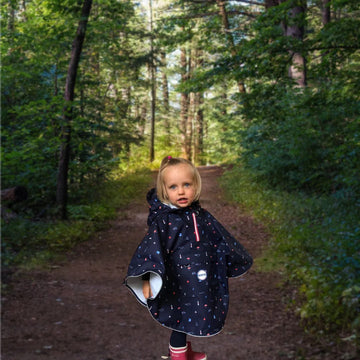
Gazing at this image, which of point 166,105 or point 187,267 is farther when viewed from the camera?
point 166,105

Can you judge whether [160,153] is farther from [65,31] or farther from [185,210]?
[185,210]

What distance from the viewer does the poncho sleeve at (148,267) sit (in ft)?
6.48

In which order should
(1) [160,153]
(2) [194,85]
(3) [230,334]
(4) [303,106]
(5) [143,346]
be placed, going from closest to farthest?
(5) [143,346], (3) [230,334], (4) [303,106], (2) [194,85], (1) [160,153]

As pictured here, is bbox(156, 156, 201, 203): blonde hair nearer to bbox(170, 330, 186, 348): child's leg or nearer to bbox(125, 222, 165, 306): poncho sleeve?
bbox(125, 222, 165, 306): poncho sleeve

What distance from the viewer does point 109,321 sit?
640 cm

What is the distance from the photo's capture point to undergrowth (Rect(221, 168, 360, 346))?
18.3 ft

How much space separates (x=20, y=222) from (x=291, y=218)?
6584 millimetres

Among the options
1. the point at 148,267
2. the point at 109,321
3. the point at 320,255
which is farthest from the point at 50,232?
the point at 148,267

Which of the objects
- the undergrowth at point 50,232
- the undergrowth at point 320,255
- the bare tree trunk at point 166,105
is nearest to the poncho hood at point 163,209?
the undergrowth at point 320,255

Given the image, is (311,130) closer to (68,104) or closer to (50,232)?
(68,104)

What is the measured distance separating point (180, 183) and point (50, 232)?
8.91 metres

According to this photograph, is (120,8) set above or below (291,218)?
above

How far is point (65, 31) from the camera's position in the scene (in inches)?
419

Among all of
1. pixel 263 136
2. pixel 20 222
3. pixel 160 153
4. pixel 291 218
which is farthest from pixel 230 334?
pixel 160 153
